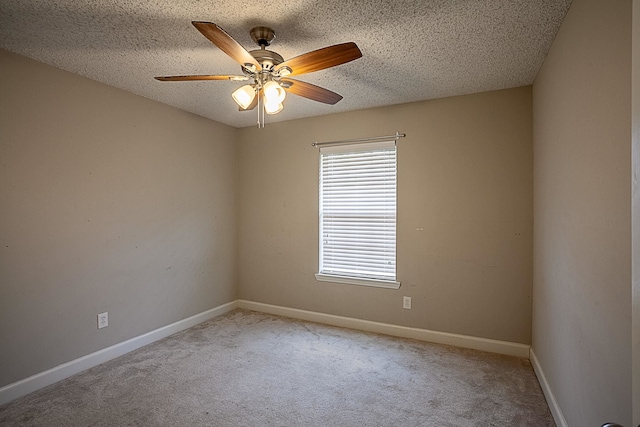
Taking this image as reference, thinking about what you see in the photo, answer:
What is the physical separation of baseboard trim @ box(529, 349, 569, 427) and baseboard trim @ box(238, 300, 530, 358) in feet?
0.68

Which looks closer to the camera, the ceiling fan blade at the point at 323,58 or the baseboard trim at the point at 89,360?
the ceiling fan blade at the point at 323,58

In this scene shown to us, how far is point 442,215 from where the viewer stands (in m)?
3.24

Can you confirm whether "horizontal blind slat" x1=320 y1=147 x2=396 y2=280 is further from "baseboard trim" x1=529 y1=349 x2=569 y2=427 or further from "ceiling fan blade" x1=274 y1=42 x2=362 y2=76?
"ceiling fan blade" x1=274 y1=42 x2=362 y2=76

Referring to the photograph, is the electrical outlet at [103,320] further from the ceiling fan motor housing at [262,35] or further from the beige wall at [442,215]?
Result: the ceiling fan motor housing at [262,35]

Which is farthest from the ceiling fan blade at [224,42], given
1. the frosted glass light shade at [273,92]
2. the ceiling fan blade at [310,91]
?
the ceiling fan blade at [310,91]

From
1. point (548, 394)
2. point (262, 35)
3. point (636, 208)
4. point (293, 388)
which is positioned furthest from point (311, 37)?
point (548, 394)

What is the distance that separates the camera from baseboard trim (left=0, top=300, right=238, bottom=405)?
2289mm

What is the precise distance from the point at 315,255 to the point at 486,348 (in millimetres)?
1929

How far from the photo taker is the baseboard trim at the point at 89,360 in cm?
229

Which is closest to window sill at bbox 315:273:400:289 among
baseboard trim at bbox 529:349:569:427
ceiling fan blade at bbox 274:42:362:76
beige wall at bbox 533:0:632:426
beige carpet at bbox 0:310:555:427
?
beige carpet at bbox 0:310:555:427

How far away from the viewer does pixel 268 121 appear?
4.09 metres

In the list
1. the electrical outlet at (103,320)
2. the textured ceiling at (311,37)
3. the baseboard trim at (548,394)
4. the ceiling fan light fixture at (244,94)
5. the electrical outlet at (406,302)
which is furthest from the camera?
the electrical outlet at (406,302)

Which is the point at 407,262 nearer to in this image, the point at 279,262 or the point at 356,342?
the point at 356,342

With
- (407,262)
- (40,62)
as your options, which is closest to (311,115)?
(407,262)
